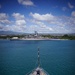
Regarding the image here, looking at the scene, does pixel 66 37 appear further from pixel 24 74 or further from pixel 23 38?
pixel 24 74

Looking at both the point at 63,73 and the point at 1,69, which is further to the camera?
the point at 1,69

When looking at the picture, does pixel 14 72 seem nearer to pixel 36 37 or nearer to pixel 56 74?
pixel 56 74

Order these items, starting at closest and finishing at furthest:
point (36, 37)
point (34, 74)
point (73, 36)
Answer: point (34, 74), point (73, 36), point (36, 37)

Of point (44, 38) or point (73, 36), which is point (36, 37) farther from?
point (73, 36)

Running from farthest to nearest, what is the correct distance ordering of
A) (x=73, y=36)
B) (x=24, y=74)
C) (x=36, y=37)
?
(x=36, y=37) → (x=73, y=36) → (x=24, y=74)

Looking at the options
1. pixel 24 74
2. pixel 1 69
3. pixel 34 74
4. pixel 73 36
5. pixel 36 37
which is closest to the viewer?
pixel 34 74

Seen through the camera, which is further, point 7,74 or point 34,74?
point 7,74

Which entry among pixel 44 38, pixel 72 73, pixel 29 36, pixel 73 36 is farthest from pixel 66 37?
pixel 72 73

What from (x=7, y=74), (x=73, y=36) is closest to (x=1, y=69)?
(x=7, y=74)
